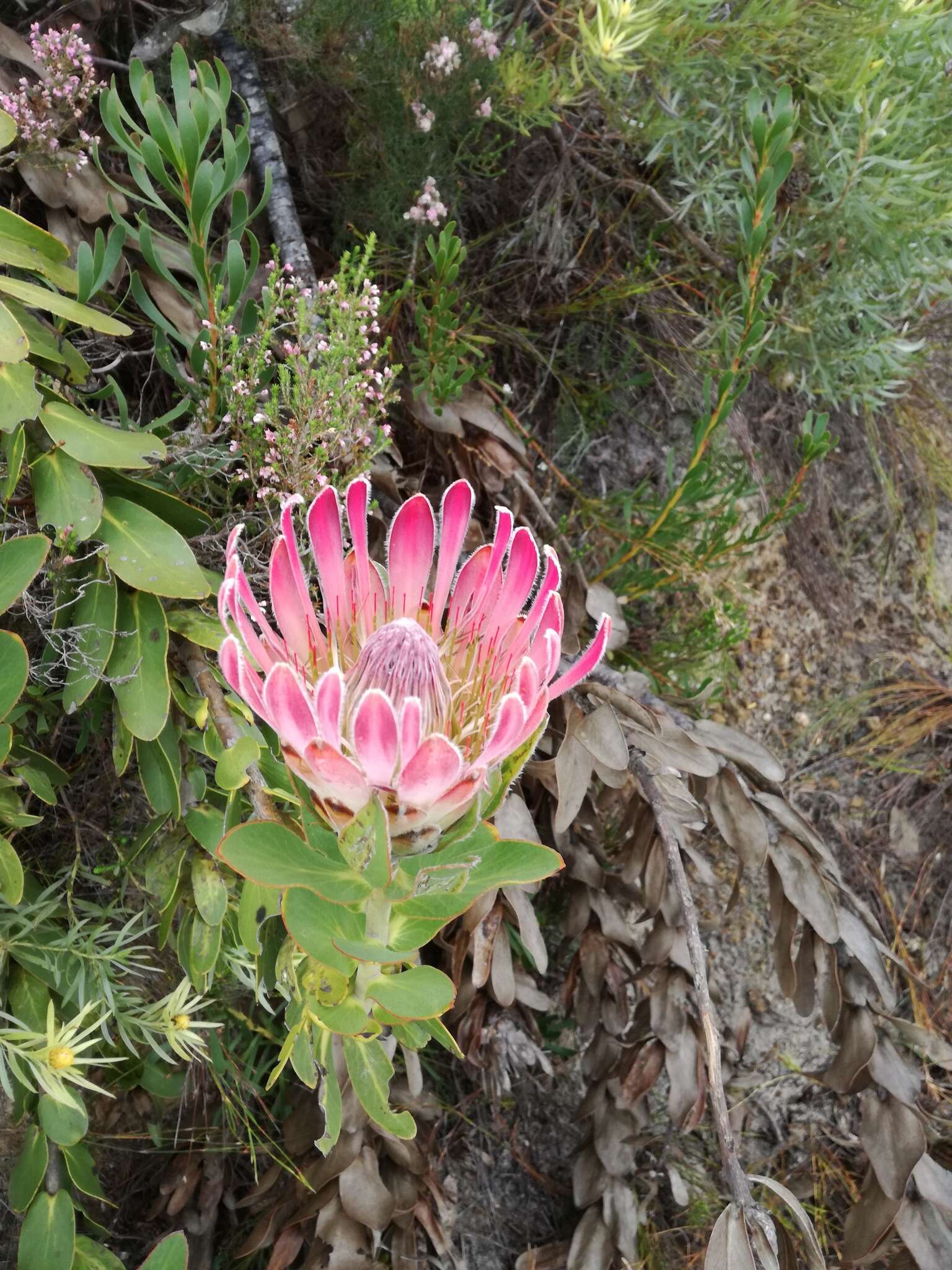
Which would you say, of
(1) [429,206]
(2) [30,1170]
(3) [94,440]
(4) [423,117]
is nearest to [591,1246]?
(2) [30,1170]

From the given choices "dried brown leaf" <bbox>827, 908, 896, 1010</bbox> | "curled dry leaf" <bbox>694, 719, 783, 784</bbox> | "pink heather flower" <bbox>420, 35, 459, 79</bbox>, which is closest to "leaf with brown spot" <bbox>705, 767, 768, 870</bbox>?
"curled dry leaf" <bbox>694, 719, 783, 784</bbox>

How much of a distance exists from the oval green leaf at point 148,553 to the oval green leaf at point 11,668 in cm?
14

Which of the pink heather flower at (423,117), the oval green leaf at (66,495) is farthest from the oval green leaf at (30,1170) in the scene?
the pink heather flower at (423,117)

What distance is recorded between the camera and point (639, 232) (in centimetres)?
165

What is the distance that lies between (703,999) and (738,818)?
0.29 metres

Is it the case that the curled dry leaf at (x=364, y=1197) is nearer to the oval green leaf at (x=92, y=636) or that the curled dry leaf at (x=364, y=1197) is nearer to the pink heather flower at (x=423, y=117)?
the oval green leaf at (x=92, y=636)

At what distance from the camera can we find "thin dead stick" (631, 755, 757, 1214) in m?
0.83

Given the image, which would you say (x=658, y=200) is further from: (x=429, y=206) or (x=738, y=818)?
(x=738, y=818)

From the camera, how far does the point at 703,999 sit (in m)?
0.92

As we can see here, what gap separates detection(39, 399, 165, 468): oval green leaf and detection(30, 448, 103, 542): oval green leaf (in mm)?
15

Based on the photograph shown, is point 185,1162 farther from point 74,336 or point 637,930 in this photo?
point 74,336

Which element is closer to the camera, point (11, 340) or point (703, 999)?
point (11, 340)

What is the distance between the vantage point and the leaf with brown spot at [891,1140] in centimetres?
111

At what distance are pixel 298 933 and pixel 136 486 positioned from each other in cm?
55
